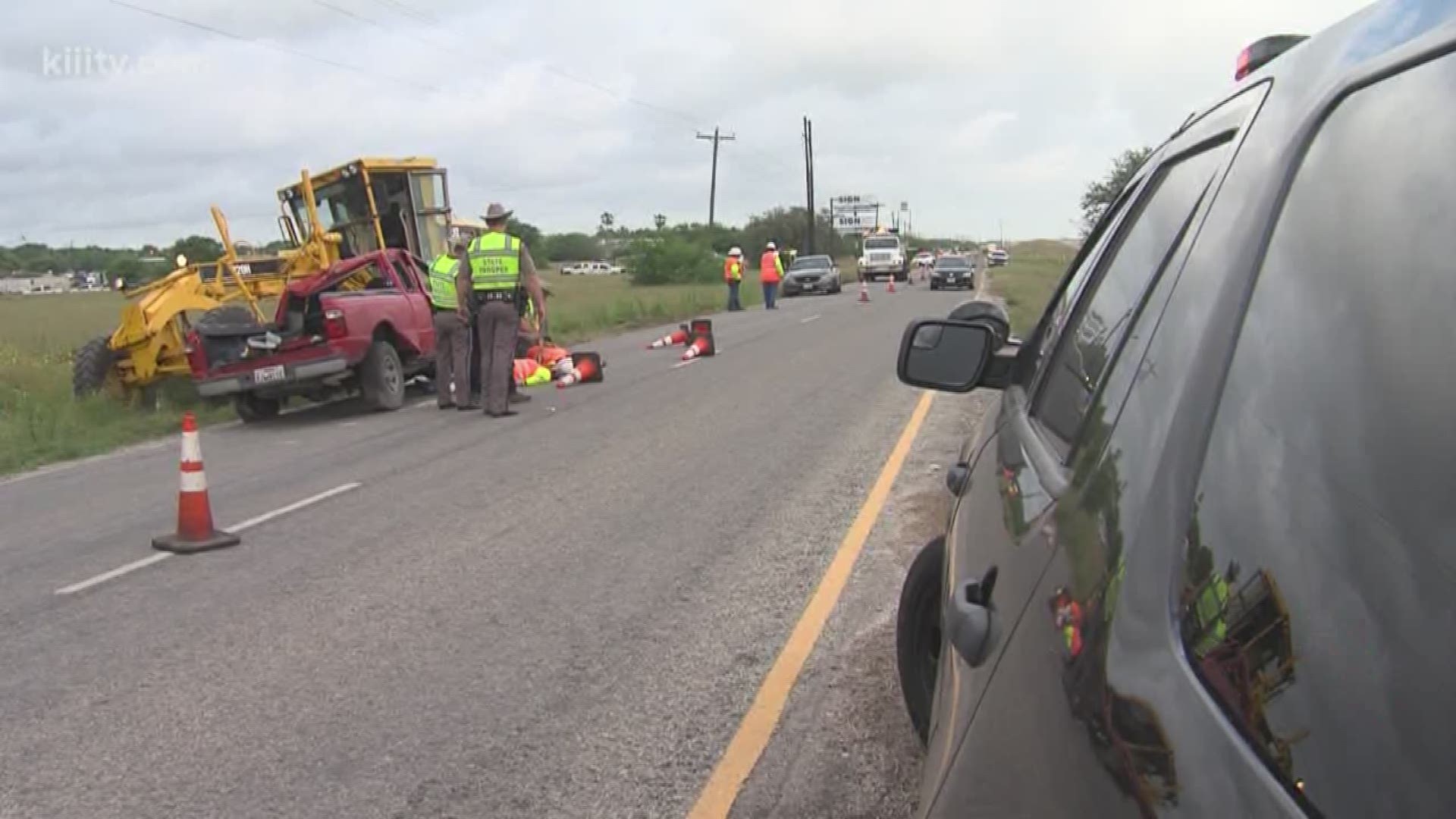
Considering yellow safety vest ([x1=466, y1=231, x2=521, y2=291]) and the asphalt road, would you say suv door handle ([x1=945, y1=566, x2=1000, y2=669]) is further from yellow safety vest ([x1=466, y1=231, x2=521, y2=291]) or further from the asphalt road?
yellow safety vest ([x1=466, y1=231, x2=521, y2=291])

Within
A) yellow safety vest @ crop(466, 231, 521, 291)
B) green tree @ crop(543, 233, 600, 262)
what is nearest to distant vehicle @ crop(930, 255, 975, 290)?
yellow safety vest @ crop(466, 231, 521, 291)

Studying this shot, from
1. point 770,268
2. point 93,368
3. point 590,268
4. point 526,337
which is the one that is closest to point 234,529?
point 526,337

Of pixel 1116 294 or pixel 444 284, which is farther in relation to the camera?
pixel 444 284

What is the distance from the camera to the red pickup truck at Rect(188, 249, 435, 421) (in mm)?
13281

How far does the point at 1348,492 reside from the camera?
1.25 metres

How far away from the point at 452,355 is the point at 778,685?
9769 millimetres

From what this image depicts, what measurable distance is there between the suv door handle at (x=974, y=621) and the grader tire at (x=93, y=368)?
1500 cm

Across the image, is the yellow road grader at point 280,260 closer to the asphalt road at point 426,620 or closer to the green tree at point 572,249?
the asphalt road at point 426,620

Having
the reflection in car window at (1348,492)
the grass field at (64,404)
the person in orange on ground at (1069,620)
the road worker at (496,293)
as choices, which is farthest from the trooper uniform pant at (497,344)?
the reflection in car window at (1348,492)

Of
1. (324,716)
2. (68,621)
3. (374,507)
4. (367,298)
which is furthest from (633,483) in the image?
(367,298)

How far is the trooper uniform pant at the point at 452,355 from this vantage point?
13.4 m

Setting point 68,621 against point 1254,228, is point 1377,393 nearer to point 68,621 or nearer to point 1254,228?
point 1254,228

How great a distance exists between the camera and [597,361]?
1573 cm

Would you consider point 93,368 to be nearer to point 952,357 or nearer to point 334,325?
point 334,325
